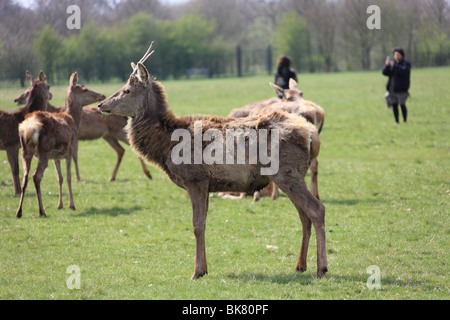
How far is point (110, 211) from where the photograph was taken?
36.4ft

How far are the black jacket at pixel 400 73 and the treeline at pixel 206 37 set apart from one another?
650 centimetres

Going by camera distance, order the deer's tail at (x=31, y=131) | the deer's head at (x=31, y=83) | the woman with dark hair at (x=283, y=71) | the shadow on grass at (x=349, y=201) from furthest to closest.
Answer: the woman with dark hair at (x=283, y=71)
the deer's head at (x=31, y=83)
the shadow on grass at (x=349, y=201)
the deer's tail at (x=31, y=131)

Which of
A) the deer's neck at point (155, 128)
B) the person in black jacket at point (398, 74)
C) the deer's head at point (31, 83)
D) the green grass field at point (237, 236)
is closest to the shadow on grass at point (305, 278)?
the green grass field at point (237, 236)

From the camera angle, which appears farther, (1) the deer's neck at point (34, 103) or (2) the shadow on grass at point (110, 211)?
(1) the deer's neck at point (34, 103)

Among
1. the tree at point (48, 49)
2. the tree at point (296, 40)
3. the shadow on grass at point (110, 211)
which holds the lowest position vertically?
the shadow on grass at point (110, 211)

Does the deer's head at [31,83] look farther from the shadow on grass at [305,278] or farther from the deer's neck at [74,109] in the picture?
the shadow on grass at [305,278]

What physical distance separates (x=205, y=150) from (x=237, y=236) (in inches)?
99.3

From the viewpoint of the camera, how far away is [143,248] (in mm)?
8602

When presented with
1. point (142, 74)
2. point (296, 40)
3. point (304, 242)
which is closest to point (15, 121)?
point (142, 74)

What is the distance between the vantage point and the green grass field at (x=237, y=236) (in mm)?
6484
